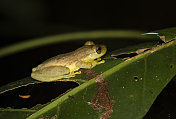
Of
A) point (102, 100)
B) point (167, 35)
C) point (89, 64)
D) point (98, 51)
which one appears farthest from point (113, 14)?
point (102, 100)

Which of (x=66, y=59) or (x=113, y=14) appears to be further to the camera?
(x=113, y=14)

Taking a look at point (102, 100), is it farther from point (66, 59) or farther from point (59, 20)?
point (59, 20)

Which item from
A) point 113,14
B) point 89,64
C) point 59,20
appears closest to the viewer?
point 89,64

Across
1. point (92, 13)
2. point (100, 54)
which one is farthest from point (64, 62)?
point (92, 13)

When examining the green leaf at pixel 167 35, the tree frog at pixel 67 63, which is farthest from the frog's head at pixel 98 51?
the green leaf at pixel 167 35

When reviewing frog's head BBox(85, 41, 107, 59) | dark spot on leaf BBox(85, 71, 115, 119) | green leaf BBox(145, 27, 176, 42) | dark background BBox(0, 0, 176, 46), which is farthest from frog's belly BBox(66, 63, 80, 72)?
dark background BBox(0, 0, 176, 46)

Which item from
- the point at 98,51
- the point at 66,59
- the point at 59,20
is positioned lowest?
the point at 66,59
